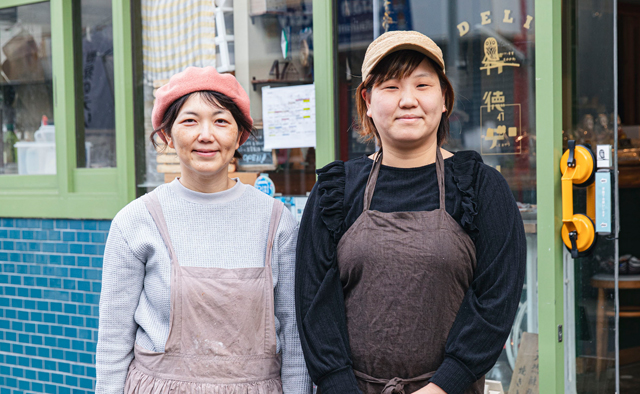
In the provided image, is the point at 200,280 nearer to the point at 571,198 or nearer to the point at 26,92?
the point at 571,198

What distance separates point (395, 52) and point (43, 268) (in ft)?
12.4

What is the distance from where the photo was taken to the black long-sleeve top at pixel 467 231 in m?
1.96

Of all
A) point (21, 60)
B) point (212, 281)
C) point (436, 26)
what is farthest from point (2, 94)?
point (212, 281)

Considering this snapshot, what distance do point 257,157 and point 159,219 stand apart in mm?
2001

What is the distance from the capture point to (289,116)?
408 centimetres

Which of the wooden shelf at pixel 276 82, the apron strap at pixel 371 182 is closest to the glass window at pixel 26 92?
the wooden shelf at pixel 276 82

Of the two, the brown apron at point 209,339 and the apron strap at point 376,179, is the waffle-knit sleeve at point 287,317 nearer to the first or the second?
the brown apron at point 209,339

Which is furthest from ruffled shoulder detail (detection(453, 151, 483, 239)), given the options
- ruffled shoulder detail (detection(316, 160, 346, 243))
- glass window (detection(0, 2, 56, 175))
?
glass window (detection(0, 2, 56, 175))

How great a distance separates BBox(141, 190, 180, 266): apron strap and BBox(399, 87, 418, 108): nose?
34.1 inches

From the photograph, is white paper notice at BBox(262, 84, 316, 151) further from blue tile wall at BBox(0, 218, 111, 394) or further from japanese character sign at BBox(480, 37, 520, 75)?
blue tile wall at BBox(0, 218, 111, 394)

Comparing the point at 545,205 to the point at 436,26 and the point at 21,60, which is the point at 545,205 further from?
the point at 21,60

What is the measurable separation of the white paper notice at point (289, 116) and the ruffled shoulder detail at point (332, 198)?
1.79 m

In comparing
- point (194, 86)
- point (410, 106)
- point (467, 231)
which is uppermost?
point (194, 86)

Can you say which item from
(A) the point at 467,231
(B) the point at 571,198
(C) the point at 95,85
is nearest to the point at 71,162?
(C) the point at 95,85
